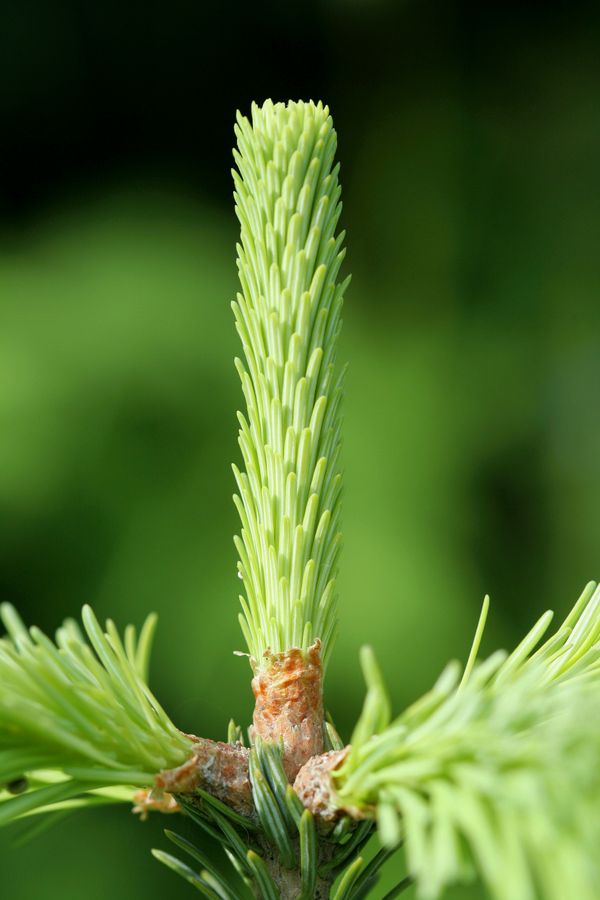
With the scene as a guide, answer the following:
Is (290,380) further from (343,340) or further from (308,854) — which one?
(343,340)

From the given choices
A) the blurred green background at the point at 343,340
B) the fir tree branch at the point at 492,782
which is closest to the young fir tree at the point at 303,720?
the fir tree branch at the point at 492,782

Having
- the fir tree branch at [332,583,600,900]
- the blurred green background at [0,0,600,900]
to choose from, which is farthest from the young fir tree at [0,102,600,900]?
the blurred green background at [0,0,600,900]

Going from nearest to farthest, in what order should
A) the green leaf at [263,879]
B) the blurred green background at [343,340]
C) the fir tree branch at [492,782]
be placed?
the fir tree branch at [492,782] → the green leaf at [263,879] → the blurred green background at [343,340]

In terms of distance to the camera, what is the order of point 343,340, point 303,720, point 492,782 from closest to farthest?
point 492,782
point 303,720
point 343,340

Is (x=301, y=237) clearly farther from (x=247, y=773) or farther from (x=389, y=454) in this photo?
(x=389, y=454)

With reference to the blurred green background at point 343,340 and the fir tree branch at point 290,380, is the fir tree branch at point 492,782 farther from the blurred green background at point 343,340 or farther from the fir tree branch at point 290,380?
the blurred green background at point 343,340

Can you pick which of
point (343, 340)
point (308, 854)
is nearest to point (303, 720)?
point (308, 854)

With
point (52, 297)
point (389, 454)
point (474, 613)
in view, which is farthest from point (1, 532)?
point (474, 613)
